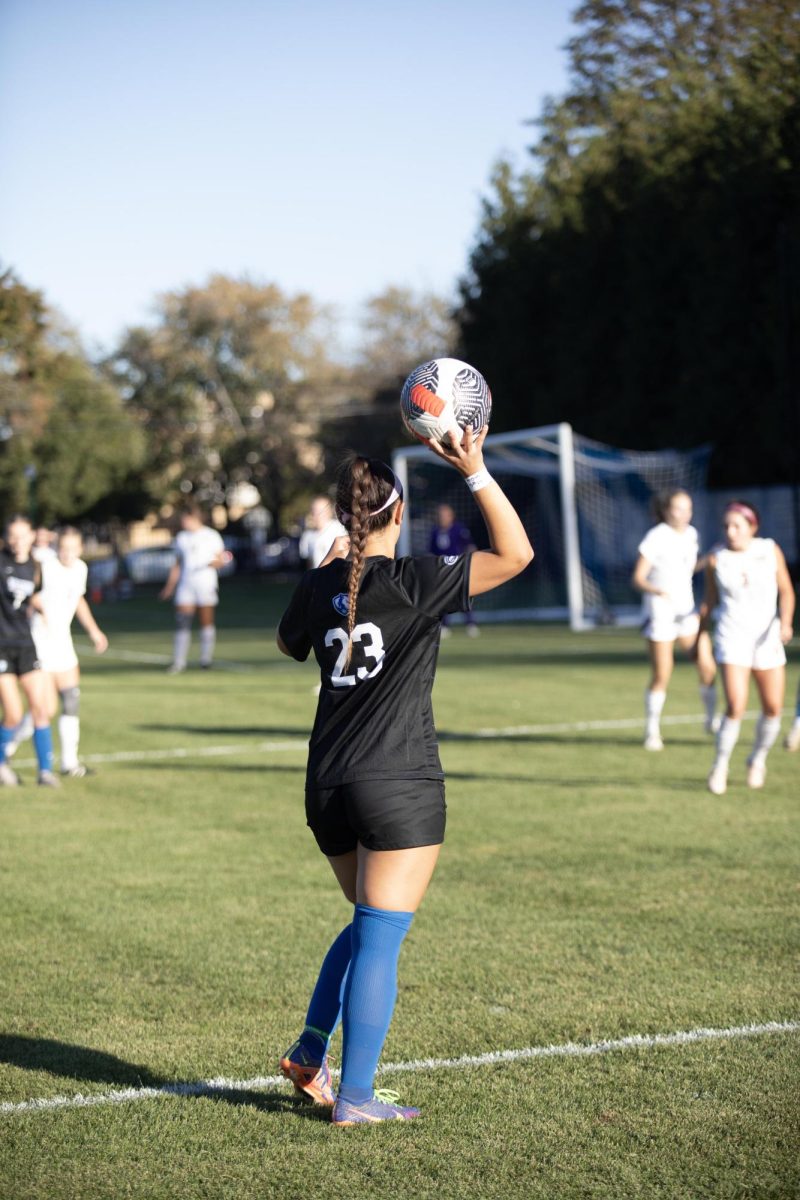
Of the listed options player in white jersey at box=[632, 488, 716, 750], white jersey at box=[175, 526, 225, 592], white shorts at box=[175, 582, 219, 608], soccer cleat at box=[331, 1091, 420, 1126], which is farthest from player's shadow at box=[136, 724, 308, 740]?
soccer cleat at box=[331, 1091, 420, 1126]

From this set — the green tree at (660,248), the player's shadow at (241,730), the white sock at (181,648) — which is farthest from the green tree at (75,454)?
the player's shadow at (241,730)

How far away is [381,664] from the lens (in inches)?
165

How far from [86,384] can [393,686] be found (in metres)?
69.7

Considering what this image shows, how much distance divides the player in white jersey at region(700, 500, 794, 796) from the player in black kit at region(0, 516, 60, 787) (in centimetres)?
517

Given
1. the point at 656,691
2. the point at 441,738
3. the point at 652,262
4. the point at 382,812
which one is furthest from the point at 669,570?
the point at 652,262

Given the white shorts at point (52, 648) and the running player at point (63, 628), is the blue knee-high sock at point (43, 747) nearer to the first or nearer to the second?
the running player at point (63, 628)

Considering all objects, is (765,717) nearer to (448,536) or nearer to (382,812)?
(382,812)

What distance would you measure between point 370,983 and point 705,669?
28.6 ft

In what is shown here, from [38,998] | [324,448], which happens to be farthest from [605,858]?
[324,448]

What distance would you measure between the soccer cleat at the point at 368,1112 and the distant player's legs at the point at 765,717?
597cm

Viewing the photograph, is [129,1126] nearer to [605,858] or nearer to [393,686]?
[393,686]

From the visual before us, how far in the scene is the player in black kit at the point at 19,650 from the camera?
422 inches

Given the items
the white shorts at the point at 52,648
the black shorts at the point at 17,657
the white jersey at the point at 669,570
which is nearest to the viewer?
the black shorts at the point at 17,657

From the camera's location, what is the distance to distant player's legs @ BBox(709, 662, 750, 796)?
31.5 ft
